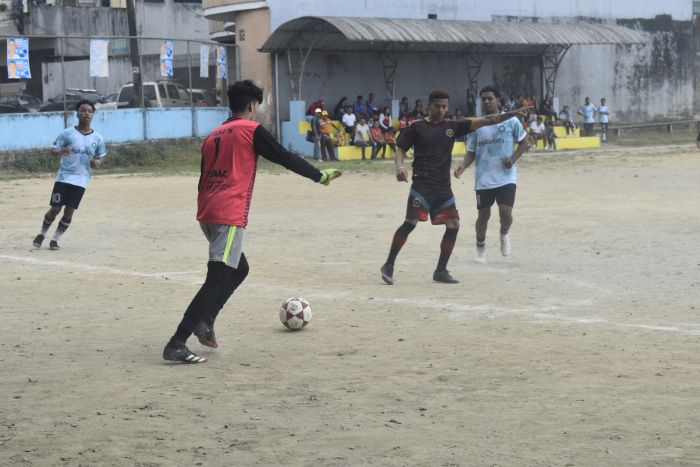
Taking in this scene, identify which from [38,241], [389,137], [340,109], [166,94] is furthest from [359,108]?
[38,241]

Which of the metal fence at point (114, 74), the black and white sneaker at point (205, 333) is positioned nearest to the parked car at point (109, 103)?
the metal fence at point (114, 74)

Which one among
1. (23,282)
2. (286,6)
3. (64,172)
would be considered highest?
(286,6)

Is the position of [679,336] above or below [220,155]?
below

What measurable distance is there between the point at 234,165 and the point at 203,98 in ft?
86.2

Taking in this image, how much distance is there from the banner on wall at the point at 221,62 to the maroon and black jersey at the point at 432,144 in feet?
74.0

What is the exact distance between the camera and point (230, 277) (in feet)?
26.2

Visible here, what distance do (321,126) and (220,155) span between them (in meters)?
25.1

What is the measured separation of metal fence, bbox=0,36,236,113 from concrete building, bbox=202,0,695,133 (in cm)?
150

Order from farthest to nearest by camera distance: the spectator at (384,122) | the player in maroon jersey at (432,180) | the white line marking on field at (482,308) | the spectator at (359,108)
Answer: the spectator at (359,108)
the spectator at (384,122)
the player in maroon jersey at (432,180)
the white line marking on field at (482,308)

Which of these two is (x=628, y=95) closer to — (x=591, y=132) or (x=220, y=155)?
(x=591, y=132)

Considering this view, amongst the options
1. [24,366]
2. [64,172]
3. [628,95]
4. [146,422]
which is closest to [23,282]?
[64,172]

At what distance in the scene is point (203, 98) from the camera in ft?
110

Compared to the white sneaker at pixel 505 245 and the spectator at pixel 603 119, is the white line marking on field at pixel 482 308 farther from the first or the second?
the spectator at pixel 603 119

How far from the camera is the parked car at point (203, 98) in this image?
108 feet
